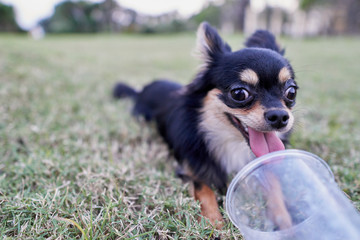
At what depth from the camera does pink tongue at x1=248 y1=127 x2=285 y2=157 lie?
66.1 inches

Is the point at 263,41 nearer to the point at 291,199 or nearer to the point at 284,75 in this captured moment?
the point at 284,75

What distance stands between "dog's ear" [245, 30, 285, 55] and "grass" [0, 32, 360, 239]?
1.28ft

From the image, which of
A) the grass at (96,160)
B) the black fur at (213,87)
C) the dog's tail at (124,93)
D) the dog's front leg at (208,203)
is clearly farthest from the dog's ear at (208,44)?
the dog's tail at (124,93)

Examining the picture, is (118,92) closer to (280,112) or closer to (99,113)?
(99,113)

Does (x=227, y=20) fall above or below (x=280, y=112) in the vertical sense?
below

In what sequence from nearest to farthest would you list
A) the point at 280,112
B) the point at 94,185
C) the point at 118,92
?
the point at 280,112 → the point at 94,185 → the point at 118,92

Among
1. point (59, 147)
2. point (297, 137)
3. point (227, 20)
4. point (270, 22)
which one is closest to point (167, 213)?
point (59, 147)

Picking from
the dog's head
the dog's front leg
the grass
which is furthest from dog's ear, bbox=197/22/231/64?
the dog's front leg

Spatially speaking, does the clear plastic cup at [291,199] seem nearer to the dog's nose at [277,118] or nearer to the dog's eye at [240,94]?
the dog's nose at [277,118]

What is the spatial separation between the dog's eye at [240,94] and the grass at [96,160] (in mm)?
683

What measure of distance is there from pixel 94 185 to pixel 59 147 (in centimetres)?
82

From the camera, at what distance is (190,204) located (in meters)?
1.65

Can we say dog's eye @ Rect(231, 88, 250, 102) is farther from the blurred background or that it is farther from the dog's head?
the blurred background

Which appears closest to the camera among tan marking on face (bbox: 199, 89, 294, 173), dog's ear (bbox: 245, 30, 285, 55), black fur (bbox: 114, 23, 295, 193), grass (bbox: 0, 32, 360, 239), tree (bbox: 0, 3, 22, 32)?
grass (bbox: 0, 32, 360, 239)
